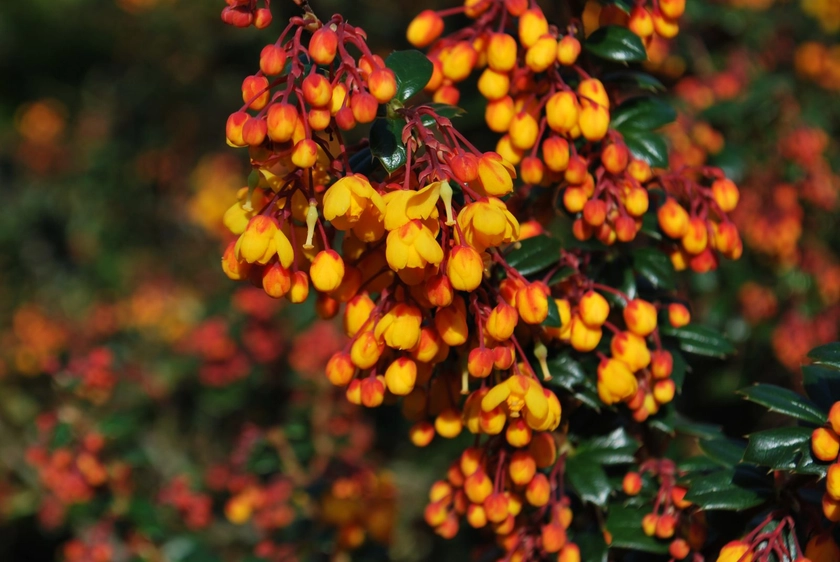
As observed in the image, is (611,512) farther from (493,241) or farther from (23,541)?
(23,541)

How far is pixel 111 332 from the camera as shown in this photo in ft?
9.61

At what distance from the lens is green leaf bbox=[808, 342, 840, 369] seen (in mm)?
955

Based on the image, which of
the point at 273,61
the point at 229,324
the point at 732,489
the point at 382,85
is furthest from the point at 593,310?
the point at 229,324

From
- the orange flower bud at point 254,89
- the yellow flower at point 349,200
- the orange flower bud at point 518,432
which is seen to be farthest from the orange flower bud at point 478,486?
the orange flower bud at point 254,89

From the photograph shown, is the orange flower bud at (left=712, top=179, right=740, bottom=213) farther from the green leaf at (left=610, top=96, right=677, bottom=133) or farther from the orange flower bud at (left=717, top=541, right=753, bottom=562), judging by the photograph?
the orange flower bud at (left=717, top=541, right=753, bottom=562)

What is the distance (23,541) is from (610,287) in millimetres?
2455

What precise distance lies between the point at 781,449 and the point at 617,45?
570mm

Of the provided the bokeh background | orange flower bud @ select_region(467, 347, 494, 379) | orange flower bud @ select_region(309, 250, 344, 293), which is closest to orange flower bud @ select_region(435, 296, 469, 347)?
orange flower bud @ select_region(467, 347, 494, 379)

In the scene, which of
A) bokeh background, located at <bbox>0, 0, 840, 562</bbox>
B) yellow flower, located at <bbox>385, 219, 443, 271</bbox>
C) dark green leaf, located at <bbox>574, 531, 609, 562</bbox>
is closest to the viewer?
yellow flower, located at <bbox>385, 219, 443, 271</bbox>

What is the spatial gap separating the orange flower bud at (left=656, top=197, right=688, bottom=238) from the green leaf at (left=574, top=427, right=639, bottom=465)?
0.99 feet

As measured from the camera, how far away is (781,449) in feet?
3.21

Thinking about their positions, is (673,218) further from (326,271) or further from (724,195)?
(326,271)

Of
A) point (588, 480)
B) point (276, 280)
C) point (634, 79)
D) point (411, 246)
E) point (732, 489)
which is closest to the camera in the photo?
point (411, 246)

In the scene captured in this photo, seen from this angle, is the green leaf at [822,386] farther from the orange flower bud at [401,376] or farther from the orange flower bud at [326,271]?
the orange flower bud at [326,271]
